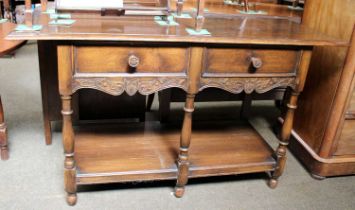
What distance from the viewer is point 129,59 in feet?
4.49

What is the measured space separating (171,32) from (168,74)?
0.17 meters

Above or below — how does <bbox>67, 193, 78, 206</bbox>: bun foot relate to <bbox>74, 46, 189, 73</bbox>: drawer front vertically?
below

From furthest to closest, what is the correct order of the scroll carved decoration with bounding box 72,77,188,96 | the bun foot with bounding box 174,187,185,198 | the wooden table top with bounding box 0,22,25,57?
1. the bun foot with bounding box 174,187,185,198
2. the wooden table top with bounding box 0,22,25,57
3. the scroll carved decoration with bounding box 72,77,188,96

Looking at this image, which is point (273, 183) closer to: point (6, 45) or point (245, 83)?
point (245, 83)

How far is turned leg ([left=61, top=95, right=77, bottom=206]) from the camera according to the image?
1439 mm

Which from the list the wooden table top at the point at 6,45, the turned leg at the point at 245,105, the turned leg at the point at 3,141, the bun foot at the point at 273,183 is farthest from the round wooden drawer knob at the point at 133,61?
the turned leg at the point at 245,105

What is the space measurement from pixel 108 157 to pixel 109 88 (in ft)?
1.54

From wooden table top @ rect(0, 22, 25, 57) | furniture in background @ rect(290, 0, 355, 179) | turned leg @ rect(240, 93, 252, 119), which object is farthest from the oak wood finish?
turned leg @ rect(240, 93, 252, 119)

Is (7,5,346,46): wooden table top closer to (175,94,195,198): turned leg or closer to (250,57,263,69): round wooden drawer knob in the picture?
(250,57,263,69): round wooden drawer knob

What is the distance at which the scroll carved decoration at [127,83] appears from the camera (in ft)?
4.57

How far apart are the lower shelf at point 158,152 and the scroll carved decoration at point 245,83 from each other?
44cm

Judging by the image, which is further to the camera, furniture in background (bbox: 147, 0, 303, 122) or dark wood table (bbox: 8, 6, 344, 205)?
furniture in background (bbox: 147, 0, 303, 122)

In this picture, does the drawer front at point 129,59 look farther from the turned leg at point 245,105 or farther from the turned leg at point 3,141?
the turned leg at point 245,105

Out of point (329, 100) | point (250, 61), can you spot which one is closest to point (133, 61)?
point (250, 61)
